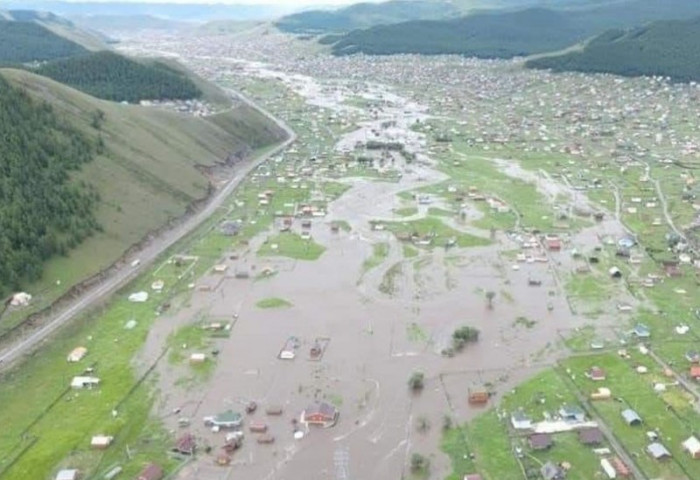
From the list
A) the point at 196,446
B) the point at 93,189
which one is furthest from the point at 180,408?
the point at 93,189

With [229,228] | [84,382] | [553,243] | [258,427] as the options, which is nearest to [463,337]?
[258,427]

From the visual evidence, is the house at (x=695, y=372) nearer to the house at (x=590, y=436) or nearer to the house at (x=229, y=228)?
the house at (x=590, y=436)

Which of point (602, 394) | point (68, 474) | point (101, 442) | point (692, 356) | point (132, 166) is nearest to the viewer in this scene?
point (68, 474)

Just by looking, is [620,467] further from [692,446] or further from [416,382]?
[416,382]

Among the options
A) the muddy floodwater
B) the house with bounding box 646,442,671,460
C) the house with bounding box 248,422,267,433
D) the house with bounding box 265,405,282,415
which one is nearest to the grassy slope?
the muddy floodwater

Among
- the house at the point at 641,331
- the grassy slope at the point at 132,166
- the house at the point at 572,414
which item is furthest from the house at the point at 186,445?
the house at the point at 641,331

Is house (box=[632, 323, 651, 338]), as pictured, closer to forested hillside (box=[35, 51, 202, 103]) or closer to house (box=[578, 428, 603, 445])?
house (box=[578, 428, 603, 445])

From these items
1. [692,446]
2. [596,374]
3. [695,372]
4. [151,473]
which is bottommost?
[151,473]
